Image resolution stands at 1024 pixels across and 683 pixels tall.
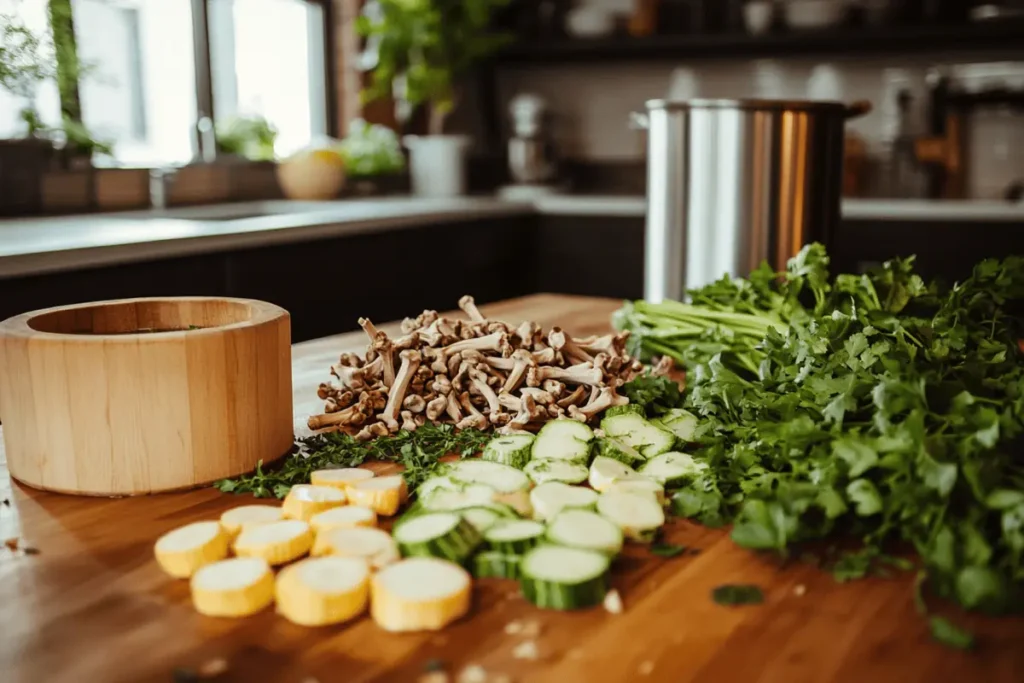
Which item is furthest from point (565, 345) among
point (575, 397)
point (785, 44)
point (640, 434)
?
point (785, 44)

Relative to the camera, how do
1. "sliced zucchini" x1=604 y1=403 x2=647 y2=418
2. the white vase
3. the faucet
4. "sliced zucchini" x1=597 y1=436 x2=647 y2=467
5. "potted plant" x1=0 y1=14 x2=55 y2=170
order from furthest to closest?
1. the white vase
2. the faucet
3. "potted plant" x1=0 y1=14 x2=55 y2=170
4. "sliced zucchini" x1=604 y1=403 x2=647 y2=418
5. "sliced zucchini" x1=597 y1=436 x2=647 y2=467

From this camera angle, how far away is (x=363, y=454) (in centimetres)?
88

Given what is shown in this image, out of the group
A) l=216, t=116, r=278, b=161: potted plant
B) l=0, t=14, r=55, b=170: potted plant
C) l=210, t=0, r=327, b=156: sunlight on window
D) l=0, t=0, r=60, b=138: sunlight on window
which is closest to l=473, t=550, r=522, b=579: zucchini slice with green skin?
l=0, t=14, r=55, b=170: potted plant

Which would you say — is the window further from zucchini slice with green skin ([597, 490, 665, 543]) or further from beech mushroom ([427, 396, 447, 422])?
zucchini slice with green skin ([597, 490, 665, 543])

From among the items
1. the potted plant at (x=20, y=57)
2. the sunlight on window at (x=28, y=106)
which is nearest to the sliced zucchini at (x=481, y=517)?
the potted plant at (x=20, y=57)

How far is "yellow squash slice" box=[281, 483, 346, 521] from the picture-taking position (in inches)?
28.2

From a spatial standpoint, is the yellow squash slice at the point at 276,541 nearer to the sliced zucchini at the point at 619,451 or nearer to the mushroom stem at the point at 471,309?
the sliced zucchini at the point at 619,451

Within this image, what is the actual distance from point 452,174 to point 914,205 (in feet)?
5.72

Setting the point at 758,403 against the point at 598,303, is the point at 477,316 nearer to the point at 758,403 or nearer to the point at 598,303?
the point at 758,403

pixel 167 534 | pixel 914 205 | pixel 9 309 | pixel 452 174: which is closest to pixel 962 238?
pixel 914 205

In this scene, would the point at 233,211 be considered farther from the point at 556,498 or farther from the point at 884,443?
the point at 884,443

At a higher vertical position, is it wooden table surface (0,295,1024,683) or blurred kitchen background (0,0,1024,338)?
blurred kitchen background (0,0,1024,338)

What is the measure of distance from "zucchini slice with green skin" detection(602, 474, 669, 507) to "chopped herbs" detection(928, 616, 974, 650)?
9.0 inches

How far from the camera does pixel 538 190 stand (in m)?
3.95
